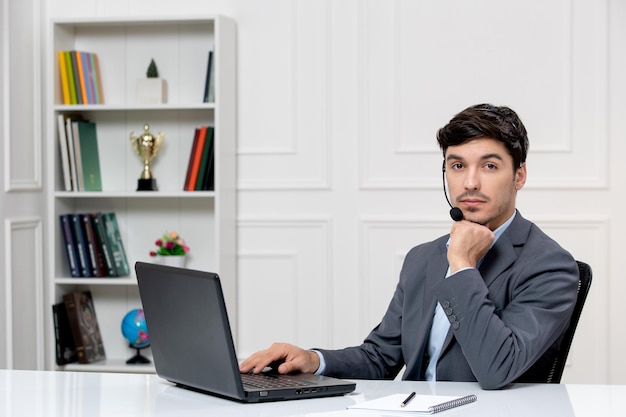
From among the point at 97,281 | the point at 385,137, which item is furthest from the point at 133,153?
the point at 385,137

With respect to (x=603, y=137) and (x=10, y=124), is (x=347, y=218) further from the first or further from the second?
(x=10, y=124)

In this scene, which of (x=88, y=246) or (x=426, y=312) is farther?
(x=88, y=246)

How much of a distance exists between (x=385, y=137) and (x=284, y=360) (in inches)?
84.8

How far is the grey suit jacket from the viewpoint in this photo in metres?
1.86

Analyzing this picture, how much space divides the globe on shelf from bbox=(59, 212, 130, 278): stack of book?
217 mm

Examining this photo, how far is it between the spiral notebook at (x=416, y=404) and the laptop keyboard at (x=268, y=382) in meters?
0.17

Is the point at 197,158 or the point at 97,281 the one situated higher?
the point at 197,158

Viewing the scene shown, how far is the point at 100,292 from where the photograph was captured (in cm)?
430

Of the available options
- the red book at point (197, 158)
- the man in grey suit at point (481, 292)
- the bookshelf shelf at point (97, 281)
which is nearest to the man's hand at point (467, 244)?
the man in grey suit at point (481, 292)

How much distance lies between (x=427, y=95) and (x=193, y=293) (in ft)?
8.22

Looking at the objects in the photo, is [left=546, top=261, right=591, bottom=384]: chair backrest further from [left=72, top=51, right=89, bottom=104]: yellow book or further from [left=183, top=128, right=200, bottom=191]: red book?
[left=72, top=51, right=89, bottom=104]: yellow book

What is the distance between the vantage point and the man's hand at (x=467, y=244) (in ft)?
6.44

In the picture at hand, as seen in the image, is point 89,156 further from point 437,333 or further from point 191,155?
point 437,333

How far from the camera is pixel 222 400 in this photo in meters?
1.71
